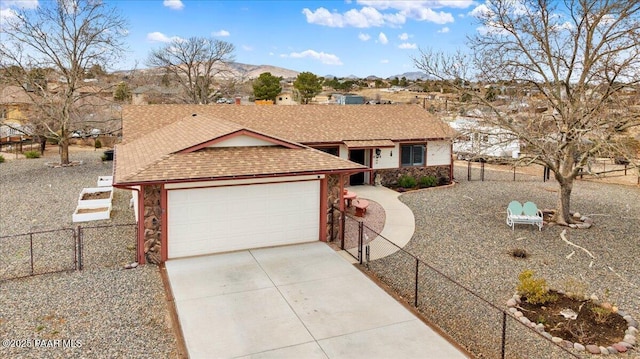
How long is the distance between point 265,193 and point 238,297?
374 centimetres

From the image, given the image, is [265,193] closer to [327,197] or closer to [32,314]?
[327,197]

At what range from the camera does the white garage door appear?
11.9 meters

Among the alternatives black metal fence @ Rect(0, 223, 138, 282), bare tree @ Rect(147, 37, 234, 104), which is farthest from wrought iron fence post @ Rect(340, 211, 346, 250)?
bare tree @ Rect(147, 37, 234, 104)

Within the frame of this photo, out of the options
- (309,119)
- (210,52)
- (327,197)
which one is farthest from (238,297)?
(210,52)

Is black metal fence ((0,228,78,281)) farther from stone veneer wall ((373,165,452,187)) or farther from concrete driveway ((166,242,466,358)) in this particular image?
stone veneer wall ((373,165,452,187))

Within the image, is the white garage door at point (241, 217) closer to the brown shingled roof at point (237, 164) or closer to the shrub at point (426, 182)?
the brown shingled roof at point (237, 164)

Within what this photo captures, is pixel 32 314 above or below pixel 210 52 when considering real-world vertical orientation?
below

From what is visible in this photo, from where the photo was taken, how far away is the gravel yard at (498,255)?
32.2ft

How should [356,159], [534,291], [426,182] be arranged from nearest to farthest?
1. [534,291]
2. [356,159]
3. [426,182]

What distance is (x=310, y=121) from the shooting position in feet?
80.3

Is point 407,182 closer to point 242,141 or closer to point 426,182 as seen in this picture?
point 426,182

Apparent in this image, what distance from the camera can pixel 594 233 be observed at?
15359 mm

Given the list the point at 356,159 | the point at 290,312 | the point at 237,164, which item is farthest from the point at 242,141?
the point at 356,159

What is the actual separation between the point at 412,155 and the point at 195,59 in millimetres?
36698
